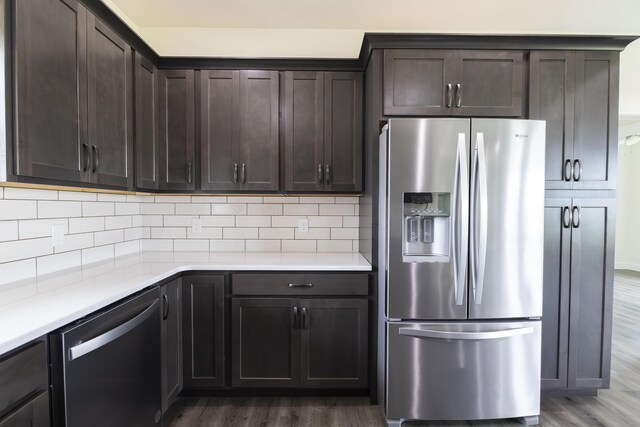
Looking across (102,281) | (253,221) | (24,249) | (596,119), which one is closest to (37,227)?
(24,249)

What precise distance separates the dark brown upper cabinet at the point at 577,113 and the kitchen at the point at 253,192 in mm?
13

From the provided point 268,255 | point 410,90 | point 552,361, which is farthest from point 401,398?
point 410,90

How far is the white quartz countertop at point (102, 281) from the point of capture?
3.56 feet

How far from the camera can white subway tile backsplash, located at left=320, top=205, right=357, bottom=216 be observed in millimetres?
2699

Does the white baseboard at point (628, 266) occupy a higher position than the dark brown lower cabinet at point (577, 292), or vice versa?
the dark brown lower cabinet at point (577, 292)

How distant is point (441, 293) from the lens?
1882 millimetres

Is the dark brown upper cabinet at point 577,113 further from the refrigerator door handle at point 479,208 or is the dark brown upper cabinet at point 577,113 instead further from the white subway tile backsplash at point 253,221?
the white subway tile backsplash at point 253,221

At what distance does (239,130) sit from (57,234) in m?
1.25

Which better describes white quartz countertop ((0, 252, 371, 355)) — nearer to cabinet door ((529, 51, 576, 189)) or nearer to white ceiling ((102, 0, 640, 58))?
cabinet door ((529, 51, 576, 189))

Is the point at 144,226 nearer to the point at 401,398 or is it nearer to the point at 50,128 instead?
the point at 50,128

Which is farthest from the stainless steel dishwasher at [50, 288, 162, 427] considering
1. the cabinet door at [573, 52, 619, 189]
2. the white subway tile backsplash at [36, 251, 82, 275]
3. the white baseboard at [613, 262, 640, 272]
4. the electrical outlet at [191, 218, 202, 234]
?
the white baseboard at [613, 262, 640, 272]

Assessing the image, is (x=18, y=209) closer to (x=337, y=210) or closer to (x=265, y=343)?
(x=265, y=343)

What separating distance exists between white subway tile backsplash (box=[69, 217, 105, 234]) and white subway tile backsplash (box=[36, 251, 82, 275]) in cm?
14

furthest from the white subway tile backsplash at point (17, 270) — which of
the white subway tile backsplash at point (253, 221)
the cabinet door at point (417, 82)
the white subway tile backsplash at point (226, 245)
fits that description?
the cabinet door at point (417, 82)
